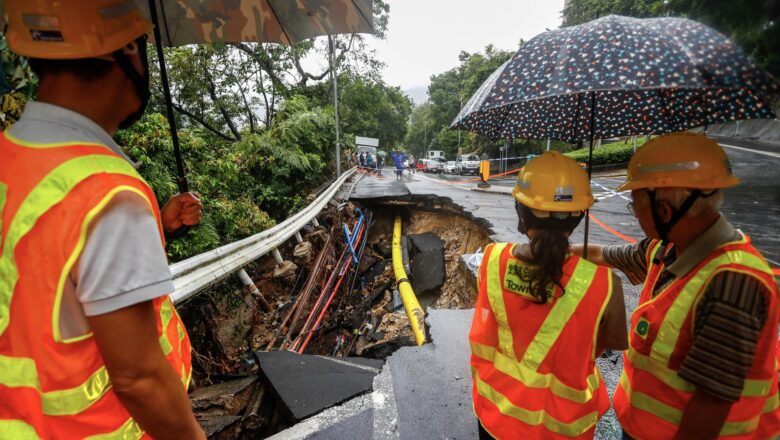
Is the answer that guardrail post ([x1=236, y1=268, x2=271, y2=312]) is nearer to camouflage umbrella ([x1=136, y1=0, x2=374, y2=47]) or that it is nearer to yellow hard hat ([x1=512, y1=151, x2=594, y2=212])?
camouflage umbrella ([x1=136, y1=0, x2=374, y2=47])

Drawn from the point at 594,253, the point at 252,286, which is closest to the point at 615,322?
the point at 594,253

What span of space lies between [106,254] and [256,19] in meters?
2.22

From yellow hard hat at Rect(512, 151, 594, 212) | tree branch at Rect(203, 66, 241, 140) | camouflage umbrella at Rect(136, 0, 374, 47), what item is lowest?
yellow hard hat at Rect(512, 151, 594, 212)

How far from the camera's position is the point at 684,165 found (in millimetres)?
1262

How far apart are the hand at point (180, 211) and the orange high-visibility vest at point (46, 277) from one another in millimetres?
803

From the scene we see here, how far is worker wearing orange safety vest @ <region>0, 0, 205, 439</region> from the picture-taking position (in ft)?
2.65

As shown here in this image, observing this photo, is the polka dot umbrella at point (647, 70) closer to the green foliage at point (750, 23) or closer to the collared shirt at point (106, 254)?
the green foliage at point (750, 23)

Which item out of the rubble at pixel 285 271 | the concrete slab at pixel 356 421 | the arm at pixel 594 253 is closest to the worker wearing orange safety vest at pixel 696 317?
the arm at pixel 594 253

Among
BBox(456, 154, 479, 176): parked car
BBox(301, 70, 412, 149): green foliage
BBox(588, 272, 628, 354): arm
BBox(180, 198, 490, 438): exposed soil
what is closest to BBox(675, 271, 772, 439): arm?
BBox(588, 272, 628, 354): arm

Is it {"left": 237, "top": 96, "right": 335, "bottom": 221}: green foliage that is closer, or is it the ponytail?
the ponytail

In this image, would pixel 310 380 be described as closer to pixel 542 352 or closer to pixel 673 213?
pixel 542 352

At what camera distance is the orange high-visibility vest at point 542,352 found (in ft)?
4.29

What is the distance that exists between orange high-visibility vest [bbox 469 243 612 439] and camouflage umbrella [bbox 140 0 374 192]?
185 cm

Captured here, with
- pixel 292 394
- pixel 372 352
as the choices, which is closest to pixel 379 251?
pixel 372 352
